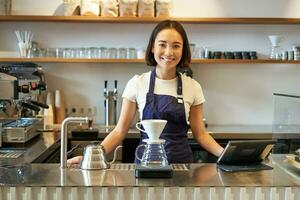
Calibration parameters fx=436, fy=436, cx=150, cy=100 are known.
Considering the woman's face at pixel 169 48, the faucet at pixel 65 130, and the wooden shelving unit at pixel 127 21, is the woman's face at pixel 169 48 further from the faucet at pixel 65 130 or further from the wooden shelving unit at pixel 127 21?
the wooden shelving unit at pixel 127 21

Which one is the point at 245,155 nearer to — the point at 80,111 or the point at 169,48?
the point at 169,48

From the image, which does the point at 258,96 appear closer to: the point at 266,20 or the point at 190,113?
the point at 266,20

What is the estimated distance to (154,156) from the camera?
1.79 meters

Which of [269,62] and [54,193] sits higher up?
[269,62]

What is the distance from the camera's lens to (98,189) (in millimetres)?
1615

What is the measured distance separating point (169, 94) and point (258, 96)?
2270mm

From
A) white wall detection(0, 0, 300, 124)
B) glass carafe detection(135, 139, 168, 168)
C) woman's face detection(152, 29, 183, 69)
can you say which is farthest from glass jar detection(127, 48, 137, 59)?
glass carafe detection(135, 139, 168, 168)

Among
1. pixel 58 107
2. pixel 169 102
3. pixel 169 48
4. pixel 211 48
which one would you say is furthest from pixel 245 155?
pixel 58 107

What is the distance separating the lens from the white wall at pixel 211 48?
13.9ft

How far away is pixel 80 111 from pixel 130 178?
264 centimetres

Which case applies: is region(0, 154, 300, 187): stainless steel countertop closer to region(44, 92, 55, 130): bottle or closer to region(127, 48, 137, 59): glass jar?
region(44, 92, 55, 130): bottle

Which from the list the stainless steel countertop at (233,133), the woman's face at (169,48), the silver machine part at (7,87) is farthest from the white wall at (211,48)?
the woman's face at (169,48)

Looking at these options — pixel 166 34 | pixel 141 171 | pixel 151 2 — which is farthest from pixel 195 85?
pixel 151 2

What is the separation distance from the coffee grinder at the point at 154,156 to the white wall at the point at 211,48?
8.29ft
